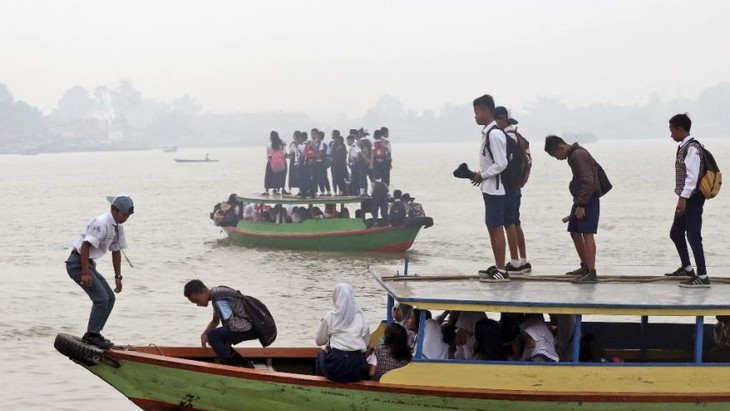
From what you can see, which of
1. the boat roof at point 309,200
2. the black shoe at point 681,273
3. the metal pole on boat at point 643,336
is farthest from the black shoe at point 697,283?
A: the boat roof at point 309,200

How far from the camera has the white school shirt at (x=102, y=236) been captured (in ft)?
39.4

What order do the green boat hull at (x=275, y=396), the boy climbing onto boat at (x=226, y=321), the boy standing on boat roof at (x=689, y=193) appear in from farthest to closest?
the boy standing on boat roof at (x=689, y=193) < the boy climbing onto boat at (x=226, y=321) < the green boat hull at (x=275, y=396)

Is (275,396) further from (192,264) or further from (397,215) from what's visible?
(192,264)

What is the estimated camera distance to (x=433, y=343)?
10.9 meters

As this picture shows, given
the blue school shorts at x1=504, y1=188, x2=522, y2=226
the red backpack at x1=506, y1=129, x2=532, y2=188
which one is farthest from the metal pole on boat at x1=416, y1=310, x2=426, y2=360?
the red backpack at x1=506, y1=129, x2=532, y2=188

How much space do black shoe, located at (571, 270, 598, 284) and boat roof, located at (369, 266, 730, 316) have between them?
7 cm

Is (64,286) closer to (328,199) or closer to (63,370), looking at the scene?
(328,199)

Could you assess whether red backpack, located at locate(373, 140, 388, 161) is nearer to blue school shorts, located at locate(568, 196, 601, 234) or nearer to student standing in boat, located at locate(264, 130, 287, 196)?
student standing in boat, located at locate(264, 130, 287, 196)

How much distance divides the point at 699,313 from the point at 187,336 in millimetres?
10696

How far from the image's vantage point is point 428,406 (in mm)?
10672

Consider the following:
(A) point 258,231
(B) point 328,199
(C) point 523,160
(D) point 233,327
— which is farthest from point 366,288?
(D) point 233,327

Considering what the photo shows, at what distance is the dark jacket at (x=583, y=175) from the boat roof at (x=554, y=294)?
0.79 m

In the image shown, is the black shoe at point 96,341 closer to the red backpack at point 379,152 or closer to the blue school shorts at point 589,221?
the blue school shorts at point 589,221

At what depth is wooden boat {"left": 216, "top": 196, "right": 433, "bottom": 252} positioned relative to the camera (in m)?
29.4
